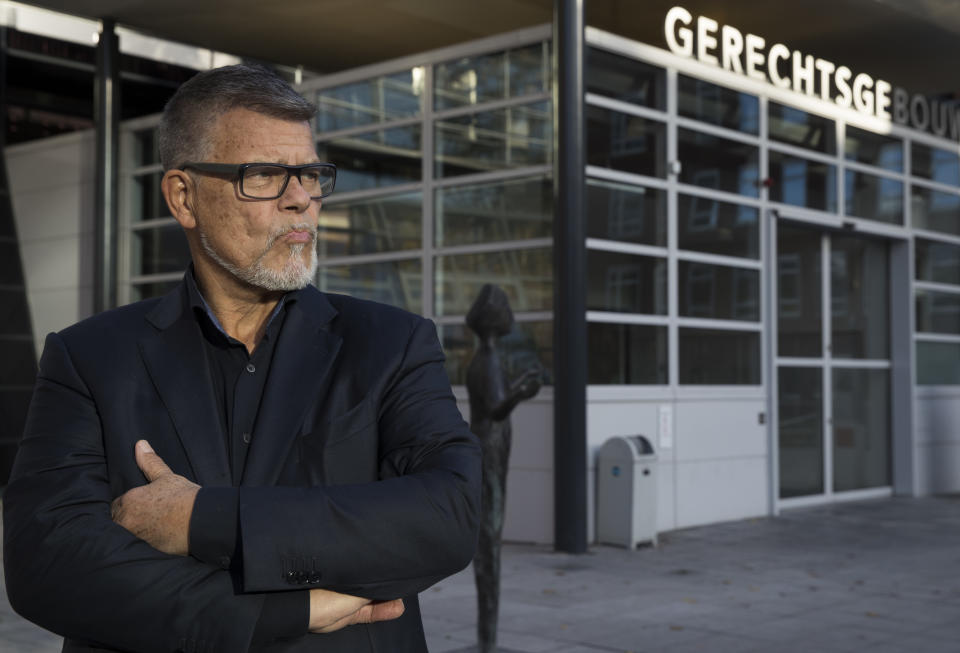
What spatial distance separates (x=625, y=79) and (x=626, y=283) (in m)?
2.03

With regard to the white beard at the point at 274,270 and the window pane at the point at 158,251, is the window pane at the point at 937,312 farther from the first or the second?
the white beard at the point at 274,270

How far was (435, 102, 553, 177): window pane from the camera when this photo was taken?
11586 mm

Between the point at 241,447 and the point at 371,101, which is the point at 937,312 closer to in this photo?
the point at 371,101

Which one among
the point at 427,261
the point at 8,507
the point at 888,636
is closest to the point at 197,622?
the point at 8,507

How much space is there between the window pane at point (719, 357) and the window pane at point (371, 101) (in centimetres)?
383

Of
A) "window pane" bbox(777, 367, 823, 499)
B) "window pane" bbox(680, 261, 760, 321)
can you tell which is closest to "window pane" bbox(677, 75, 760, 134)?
"window pane" bbox(680, 261, 760, 321)

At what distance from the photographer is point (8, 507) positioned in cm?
182

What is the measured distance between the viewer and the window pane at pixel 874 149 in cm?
1498

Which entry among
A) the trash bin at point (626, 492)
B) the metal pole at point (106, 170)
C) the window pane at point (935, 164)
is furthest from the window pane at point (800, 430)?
the metal pole at point (106, 170)

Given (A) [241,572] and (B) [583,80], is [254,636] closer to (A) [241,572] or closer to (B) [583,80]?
(A) [241,572]

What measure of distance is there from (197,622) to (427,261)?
11.0 metres

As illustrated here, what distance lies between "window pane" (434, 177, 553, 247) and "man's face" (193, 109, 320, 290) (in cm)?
964

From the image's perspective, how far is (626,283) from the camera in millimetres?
11781

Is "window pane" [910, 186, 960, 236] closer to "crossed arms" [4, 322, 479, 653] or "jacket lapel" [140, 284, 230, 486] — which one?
"crossed arms" [4, 322, 479, 653]
